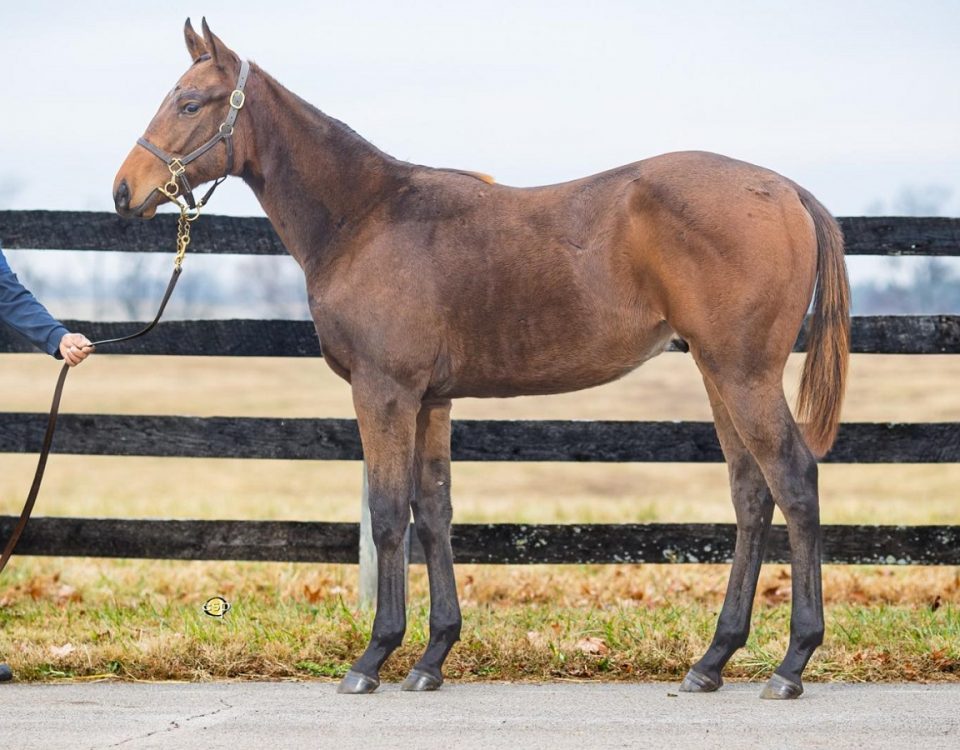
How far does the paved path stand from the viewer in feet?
13.5

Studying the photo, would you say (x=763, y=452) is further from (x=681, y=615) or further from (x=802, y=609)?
(x=681, y=615)

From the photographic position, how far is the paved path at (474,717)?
411 centimetres

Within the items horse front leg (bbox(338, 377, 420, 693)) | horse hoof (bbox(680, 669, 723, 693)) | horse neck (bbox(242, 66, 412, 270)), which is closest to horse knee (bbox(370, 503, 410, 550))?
horse front leg (bbox(338, 377, 420, 693))

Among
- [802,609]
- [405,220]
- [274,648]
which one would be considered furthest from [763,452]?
[274,648]

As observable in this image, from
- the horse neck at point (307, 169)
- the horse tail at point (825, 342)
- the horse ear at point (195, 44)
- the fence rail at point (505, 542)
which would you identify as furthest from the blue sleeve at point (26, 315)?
the horse tail at point (825, 342)

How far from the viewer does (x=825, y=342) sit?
16.4ft

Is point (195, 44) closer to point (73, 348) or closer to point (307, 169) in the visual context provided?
point (307, 169)

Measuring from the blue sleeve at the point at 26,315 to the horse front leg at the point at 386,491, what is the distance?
131 centimetres

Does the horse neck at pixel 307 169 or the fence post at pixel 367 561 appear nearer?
the horse neck at pixel 307 169

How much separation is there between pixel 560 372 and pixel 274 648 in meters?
1.74

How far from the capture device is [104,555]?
7.02m

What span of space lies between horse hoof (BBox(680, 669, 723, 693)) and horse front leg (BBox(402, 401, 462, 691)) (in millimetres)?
948

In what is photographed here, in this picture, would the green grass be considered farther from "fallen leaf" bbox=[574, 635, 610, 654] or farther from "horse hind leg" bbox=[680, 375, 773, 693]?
"horse hind leg" bbox=[680, 375, 773, 693]

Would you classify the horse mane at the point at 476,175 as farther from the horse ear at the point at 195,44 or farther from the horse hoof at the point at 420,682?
the horse hoof at the point at 420,682
